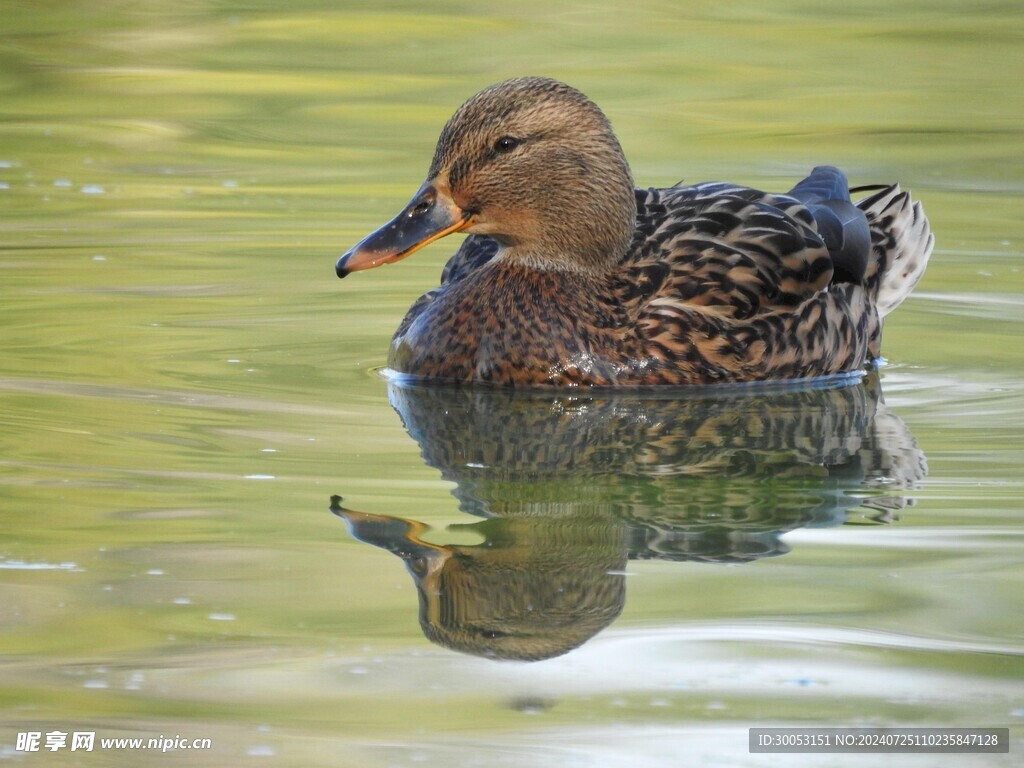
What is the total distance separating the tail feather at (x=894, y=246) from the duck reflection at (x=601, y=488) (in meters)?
1.19

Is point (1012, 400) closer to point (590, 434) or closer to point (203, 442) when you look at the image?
point (590, 434)

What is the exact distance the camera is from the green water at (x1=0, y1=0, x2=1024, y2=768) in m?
4.41

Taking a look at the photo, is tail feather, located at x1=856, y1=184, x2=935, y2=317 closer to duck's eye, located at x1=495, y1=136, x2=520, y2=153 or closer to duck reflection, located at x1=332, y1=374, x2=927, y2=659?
duck reflection, located at x1=332, y1=374, x2=927, y2=659

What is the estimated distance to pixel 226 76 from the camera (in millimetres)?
15992

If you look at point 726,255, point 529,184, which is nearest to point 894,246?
point 726,255

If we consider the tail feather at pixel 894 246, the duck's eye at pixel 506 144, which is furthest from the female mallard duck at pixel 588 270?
the tail feather at pixel 894 246

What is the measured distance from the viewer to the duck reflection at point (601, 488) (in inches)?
200

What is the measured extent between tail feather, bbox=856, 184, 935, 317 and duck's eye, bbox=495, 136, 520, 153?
1961 millimetres

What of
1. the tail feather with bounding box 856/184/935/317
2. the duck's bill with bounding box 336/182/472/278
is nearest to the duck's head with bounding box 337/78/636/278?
the duck's bill with bounding box 336/182/472/278

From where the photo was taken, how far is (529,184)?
8.05 metres

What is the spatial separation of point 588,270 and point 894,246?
6.43ft

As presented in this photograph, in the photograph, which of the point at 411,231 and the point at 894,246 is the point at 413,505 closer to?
the point at 411,231

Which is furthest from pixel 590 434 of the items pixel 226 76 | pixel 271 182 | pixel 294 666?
pixel 226 76

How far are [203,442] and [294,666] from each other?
7.04ft
